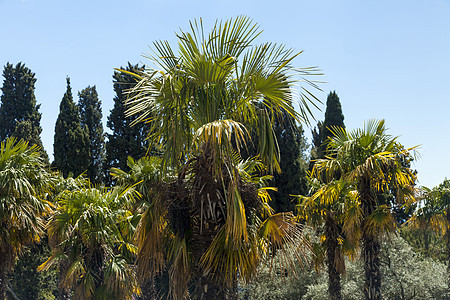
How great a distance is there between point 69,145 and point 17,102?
20.8 feet

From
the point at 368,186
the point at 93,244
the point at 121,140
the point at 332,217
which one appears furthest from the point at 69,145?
the point at 368,186

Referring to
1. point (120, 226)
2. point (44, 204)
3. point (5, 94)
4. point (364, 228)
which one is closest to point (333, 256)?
point (364, 228)

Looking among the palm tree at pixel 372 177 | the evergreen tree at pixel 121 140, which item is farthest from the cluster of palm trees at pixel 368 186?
the evergreen tree at pixel 121 140

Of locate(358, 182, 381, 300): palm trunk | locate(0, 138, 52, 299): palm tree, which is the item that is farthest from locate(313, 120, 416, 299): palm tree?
locate(0, 138, 52, 299): palm tree

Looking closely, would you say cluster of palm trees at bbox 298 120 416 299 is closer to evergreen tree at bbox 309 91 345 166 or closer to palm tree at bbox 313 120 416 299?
palm tree at bbox 313 120 416 299

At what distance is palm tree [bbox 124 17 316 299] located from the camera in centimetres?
618

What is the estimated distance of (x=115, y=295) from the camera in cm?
1241

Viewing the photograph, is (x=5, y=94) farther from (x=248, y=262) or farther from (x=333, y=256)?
(x=248, y=262)

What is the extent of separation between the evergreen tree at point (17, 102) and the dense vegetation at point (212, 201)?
2334 millimetres

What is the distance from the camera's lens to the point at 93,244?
12.7 metres

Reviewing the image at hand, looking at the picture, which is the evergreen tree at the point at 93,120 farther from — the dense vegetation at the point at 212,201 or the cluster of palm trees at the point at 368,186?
the cluster of palm trees at the point at 368,186

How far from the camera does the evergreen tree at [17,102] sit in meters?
31.3

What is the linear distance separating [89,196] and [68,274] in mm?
2153

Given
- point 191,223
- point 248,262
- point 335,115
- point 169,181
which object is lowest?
point 248,262
